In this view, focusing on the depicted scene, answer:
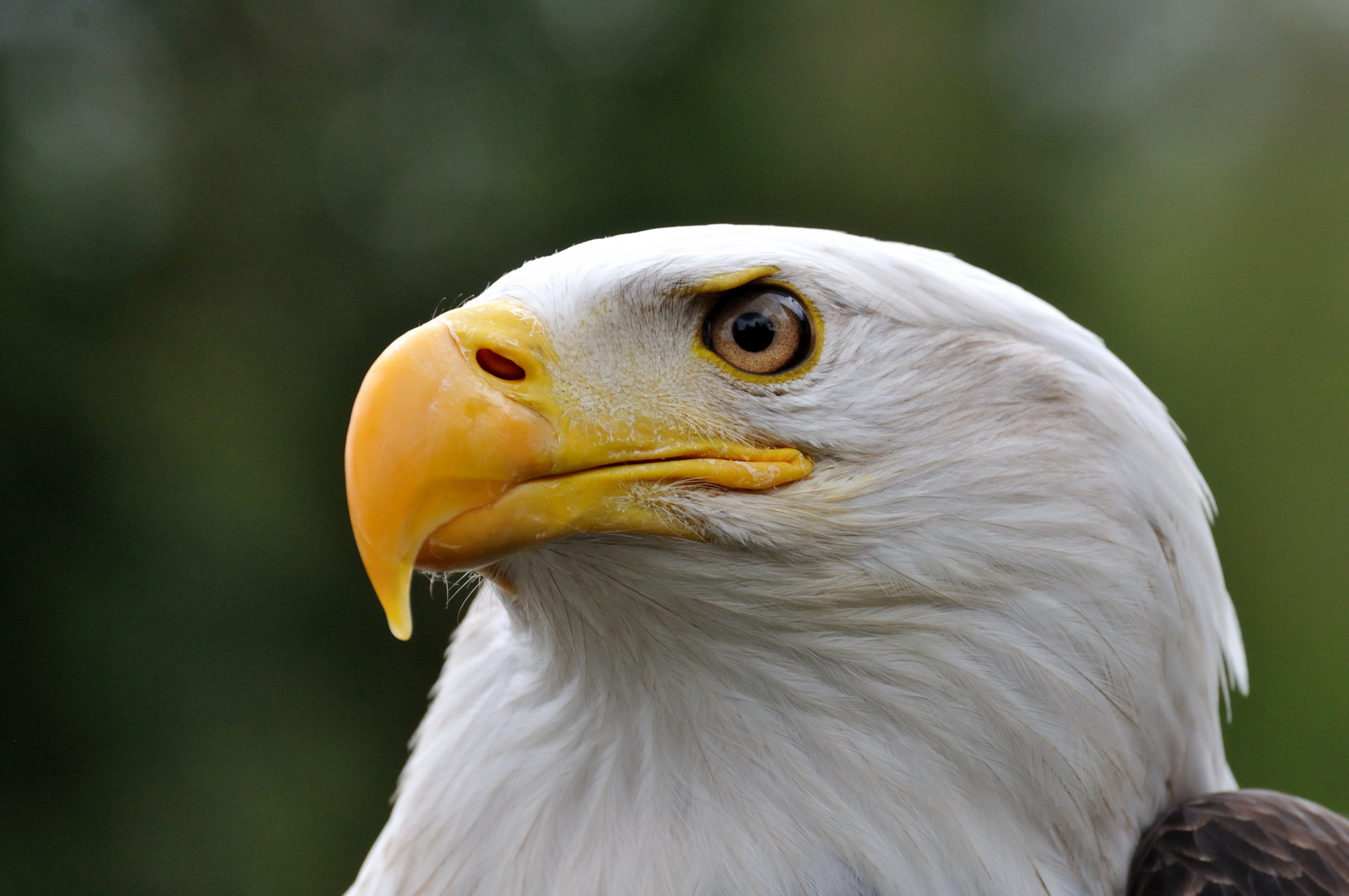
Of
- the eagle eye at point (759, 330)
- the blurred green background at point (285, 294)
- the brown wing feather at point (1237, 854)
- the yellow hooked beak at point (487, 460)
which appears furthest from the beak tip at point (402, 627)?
the blurred green background at point (285, 294)

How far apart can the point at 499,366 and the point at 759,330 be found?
34 centimetres

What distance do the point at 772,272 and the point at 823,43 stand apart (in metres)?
5.51

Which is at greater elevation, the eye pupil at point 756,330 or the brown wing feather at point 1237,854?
the eye pupil at point 756,330

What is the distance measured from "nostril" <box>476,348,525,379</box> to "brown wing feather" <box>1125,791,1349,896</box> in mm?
1096

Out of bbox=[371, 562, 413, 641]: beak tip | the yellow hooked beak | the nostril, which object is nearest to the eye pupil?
the yellow hooked beak

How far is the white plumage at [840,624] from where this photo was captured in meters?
1.35

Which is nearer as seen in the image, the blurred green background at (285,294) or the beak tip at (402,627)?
the beak tip at (402,627)

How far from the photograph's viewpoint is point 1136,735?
1466 mm

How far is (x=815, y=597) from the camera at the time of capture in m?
1.35

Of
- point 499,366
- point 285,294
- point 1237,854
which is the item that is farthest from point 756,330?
point 285,294

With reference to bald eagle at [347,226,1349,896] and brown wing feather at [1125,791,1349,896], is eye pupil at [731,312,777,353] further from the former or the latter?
brown wing feather at [1125,791,1349,896]

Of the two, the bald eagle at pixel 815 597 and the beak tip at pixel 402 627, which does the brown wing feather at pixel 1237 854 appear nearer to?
the bald eagle at pixel 815 597

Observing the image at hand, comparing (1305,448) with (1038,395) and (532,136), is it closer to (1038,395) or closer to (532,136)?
(532,136)

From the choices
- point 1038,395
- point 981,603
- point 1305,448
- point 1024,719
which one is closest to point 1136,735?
point 1024,719
